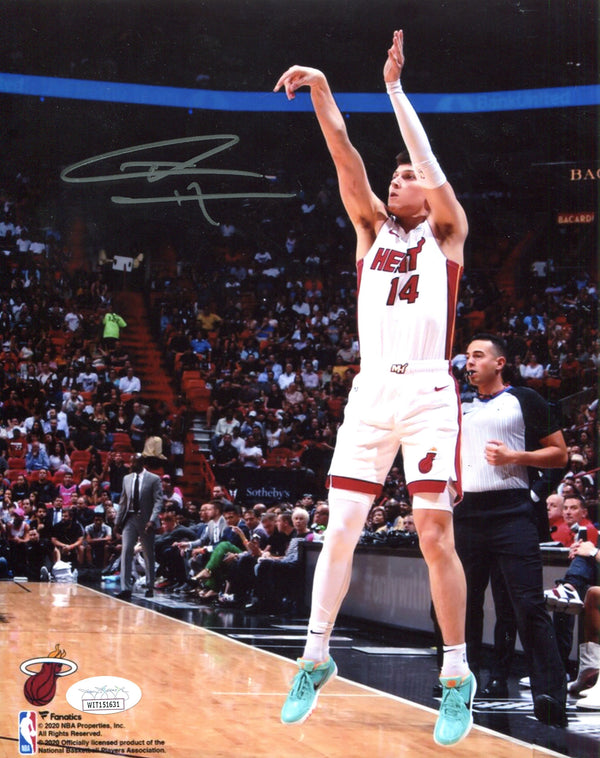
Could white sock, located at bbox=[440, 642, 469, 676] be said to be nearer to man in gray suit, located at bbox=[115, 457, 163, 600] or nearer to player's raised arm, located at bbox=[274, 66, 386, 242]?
player's raised arm, located at bbox=[274, 66, 386, 242]

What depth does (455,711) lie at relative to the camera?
3.26 metres

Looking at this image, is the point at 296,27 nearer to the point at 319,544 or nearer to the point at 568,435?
the point at 319,544

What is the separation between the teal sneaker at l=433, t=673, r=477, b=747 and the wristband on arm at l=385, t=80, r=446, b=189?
163 centimetres

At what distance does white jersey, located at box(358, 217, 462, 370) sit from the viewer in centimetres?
338

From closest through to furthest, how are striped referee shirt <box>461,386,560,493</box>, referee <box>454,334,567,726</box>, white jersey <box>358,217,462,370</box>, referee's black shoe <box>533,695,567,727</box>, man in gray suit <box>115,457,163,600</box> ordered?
white jersey <box>358,217,462,370</box>
referee's black shoe <box>533,695,567,727</box>
referee <box>454,334,567,726</box>
striped referee shirt <box>461,386,560,493</box>
man in gray suit <box>115,457,163,600</box>

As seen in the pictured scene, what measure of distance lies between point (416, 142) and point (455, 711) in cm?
184

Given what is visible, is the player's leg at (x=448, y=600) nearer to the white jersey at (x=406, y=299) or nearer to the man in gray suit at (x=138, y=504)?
Result: the white jersey at (x=406, y=299)

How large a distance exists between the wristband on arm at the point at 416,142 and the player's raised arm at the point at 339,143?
212mm

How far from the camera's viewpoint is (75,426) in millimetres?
4828

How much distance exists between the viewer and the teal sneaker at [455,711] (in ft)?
10.6

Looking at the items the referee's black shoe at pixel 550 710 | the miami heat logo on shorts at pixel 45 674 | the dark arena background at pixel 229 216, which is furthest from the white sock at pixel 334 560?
the referee's black shoe at pixel 550 710

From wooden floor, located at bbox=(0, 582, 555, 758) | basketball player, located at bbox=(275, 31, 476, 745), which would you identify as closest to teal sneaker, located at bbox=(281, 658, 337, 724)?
basketball player, located at bbox=(275, 31, 476, 745)

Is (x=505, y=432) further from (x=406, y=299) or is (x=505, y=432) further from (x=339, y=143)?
(x=339, y=143)
